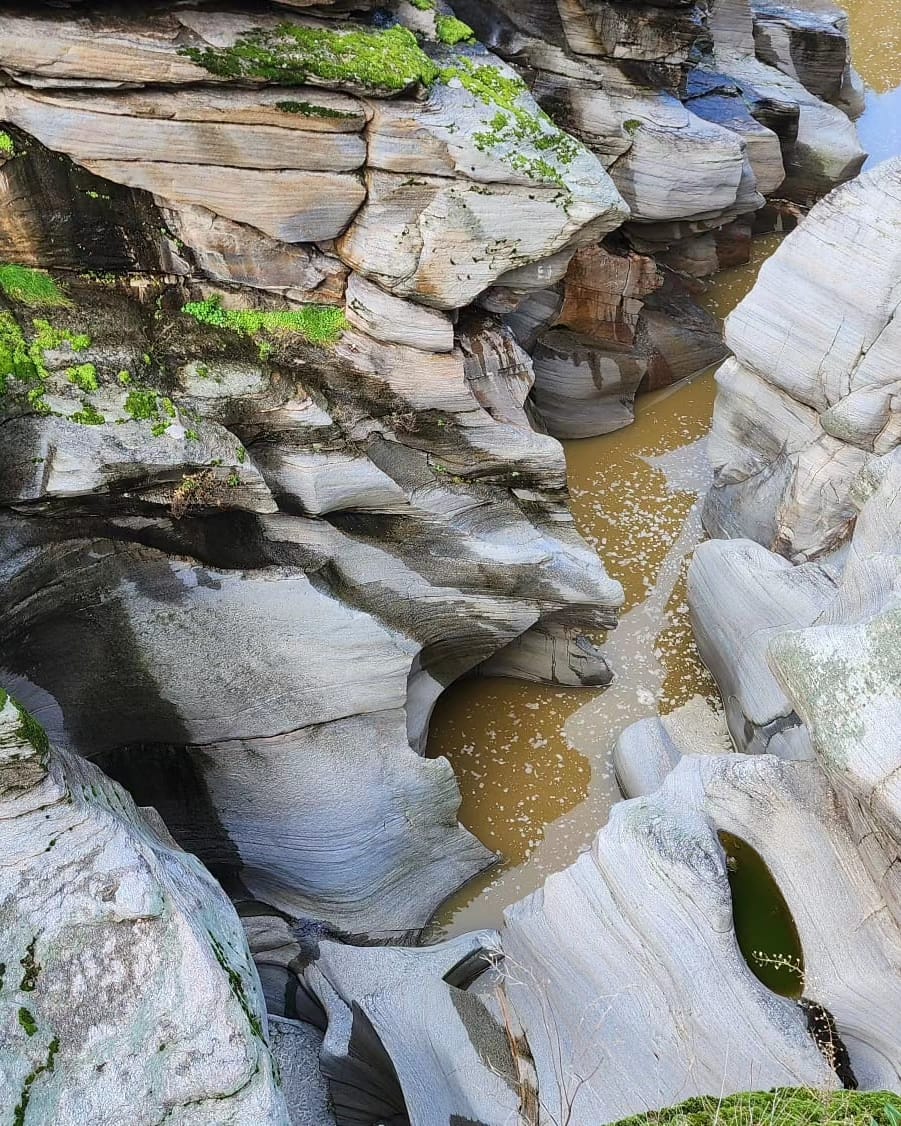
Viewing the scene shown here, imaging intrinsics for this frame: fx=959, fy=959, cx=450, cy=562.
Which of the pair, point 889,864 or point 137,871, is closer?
point 137,871

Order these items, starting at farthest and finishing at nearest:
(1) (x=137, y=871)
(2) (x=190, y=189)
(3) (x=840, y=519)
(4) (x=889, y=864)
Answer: (3) (x=840, y=519)
(2) (x=190, y=189)
(4) (x=889, y=864)
(1) (x=137, y=871)

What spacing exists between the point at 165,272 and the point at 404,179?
1.85 metres

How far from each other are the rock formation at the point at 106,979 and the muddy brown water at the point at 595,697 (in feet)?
10.2

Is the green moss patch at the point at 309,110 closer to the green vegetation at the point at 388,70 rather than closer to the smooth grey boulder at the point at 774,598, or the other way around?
the green vegetation at the point at 388,70

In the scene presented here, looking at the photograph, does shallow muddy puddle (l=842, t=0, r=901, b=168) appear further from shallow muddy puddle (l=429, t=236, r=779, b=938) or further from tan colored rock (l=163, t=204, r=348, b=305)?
tan colored rock (l=163, t=204, r=348, b=305)

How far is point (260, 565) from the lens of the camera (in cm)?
716

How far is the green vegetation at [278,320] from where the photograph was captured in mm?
7039

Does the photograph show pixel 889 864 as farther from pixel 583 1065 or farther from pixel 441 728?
pixel 441 728

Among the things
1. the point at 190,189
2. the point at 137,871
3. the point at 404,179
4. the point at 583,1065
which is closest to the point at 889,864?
the point at 583,1065

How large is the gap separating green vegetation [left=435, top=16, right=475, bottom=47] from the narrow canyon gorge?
25mm

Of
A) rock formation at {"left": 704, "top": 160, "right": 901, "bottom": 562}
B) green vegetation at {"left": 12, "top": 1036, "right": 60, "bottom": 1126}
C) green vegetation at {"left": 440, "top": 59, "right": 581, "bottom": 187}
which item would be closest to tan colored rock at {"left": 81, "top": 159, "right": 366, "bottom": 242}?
green vegetation at {"left": 440, "top": 59, "right": 581, "bottom": 187}

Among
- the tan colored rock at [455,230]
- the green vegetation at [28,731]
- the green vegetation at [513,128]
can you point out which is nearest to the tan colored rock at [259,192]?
the tan colored rock at [455,230]

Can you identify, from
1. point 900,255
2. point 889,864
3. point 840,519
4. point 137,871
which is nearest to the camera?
point 137,871

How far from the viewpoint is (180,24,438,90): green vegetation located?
615cm
